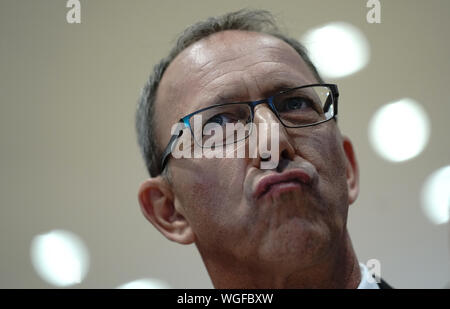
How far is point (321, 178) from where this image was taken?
90 centimetres

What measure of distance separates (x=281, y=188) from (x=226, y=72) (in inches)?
12.3

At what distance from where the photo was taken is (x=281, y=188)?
84cm

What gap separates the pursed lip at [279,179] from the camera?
843 mm

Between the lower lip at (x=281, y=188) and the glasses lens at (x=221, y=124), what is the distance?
5.9 inches

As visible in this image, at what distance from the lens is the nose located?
862 mm

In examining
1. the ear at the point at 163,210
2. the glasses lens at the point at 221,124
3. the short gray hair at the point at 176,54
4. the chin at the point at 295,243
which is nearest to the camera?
the chin at the point at 295,243

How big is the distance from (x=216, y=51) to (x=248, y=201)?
40 cm

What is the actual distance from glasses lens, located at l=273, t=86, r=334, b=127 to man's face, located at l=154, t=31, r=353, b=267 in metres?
0.03

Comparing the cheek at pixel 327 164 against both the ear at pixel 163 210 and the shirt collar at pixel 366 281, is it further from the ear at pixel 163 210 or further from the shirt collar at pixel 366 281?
the ear at pixel 163 210

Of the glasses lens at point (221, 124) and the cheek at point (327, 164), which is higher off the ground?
the glasses lens at point (221, 124)

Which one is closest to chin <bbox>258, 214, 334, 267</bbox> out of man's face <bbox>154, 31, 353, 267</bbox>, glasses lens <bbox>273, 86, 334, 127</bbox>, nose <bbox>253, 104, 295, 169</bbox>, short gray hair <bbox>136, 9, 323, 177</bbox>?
man's face <bbox>154, 31, 353, 267</bbox>

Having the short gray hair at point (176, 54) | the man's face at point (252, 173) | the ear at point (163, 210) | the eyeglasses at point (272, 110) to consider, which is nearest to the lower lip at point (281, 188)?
the man's face at point (252, 173)

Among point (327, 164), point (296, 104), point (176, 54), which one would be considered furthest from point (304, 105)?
point (176, 54)
